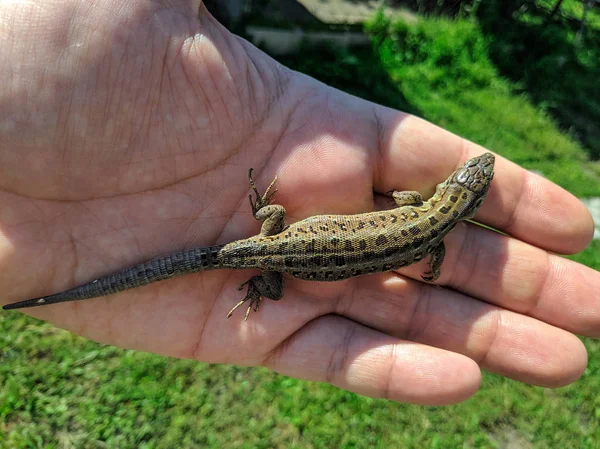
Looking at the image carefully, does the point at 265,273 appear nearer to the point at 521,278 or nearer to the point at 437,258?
the point at 437,258

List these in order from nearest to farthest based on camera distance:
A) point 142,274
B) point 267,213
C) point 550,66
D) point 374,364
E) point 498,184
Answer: point 142,274, point 374,364, point 267,213, point 498,184, point 550,66

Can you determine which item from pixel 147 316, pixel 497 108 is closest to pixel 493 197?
pixel 147 316

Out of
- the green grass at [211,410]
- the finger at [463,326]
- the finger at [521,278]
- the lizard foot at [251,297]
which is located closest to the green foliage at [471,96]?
the finger at [521,278]

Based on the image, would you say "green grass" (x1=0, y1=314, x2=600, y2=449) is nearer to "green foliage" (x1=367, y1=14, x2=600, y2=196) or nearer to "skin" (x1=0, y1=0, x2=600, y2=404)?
"skin" (x1=0, y1=0, x2=600, y2=404)

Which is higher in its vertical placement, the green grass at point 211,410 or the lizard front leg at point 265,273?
the lizard front leg at point 265,273

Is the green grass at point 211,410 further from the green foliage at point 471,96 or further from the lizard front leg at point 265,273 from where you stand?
the green foliage at point 471,96

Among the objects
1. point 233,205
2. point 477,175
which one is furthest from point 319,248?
point 477,175

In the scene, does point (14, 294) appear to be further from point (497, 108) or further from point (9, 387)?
point (497, 108)
